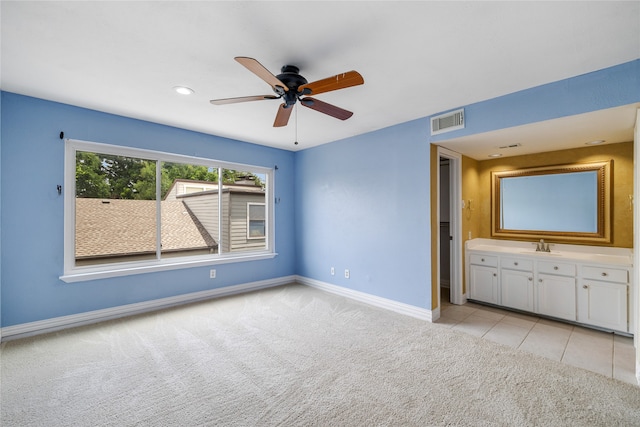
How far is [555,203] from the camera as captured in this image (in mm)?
3633

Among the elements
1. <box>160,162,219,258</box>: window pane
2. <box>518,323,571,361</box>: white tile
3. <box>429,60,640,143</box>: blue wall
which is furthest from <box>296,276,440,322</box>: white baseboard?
<box>429,60,640,143</box>: blue wall

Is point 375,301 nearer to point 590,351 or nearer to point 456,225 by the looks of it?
point 456,225

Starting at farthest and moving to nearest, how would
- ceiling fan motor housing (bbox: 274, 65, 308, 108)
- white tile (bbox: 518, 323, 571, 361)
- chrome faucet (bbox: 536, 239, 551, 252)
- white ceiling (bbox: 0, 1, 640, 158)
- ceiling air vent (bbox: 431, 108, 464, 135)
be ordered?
chrome faucet (bbox: 536, 239, 551, 252) → ceiling air vent (bbox: 431, 108, 464, 135) → white tile (bbox: 518, 323, 571, 361) → ceiling fan motor housing (bbox: 274, 65, 308, 108) → white ceiling (bbox: 0, 1, 640, 158)

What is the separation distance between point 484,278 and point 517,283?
39 centimetres

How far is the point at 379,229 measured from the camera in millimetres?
3859

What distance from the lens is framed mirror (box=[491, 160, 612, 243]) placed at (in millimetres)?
3299

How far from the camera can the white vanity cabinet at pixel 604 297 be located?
9.20 feet

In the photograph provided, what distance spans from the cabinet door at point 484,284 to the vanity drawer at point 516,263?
0.15 meters

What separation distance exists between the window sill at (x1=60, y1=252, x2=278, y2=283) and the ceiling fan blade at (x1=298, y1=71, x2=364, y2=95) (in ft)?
9.92

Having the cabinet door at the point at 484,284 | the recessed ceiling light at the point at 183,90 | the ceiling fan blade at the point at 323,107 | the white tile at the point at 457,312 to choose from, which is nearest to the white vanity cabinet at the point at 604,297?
the cabinet door at the point at 484,284

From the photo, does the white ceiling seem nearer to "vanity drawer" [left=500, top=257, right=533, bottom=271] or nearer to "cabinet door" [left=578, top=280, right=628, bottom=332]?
"vanity drawer" [left=500, top=257, right=533, bottom=271]

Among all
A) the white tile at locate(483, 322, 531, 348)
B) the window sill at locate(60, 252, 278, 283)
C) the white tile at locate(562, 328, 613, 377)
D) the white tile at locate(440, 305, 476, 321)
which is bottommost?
the white tile at locate(440, 305, 476, 321)

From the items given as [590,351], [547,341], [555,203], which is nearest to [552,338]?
[547,341]

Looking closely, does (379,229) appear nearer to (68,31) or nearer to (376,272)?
(376,272)
